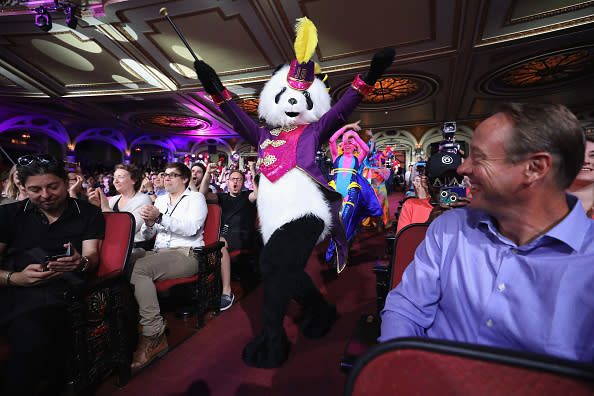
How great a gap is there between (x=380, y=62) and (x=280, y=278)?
150cm

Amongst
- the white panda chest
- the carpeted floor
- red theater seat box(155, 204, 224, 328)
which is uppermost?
the white panda chest

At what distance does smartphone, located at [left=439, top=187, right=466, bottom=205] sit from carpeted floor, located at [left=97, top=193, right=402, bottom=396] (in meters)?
1.21

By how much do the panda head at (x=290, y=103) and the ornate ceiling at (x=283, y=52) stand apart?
4533 millimetres

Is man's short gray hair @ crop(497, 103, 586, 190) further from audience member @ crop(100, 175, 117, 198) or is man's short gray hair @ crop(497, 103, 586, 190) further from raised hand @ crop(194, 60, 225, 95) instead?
audience member @ crop(100, 175, 117, 198)

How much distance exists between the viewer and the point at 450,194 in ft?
4.17

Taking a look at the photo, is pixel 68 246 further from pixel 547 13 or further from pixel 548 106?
pixel 547 13

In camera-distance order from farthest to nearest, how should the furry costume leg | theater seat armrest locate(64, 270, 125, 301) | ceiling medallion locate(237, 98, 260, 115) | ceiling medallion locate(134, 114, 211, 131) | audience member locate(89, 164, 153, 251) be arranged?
1. ceiling medallion locate(134, 114, 211, 131)
2. ceiling medallion locate(237, 98, 260, 115)
3. audience member locate(89, 164, 153, 251)
4. the furry costume leg
5. theater seat armrest locate(64, 270, 125, 301)

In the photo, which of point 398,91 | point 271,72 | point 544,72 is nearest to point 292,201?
point 271,72

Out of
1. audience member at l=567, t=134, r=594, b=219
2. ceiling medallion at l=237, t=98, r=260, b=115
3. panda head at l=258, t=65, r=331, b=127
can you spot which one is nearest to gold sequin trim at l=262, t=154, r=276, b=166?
panda head at l=258, t=65, r=331, b=127

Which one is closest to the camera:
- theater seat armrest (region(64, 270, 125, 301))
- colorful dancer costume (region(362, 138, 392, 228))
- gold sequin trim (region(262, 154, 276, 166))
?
theater seat armrest (region(64, 270, 125, 301))

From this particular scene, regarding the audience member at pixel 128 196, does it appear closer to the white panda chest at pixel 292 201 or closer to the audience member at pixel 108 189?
the white panda chest at pixel 292 201

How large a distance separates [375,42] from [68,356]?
7.81 metres

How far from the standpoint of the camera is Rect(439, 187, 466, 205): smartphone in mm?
1259

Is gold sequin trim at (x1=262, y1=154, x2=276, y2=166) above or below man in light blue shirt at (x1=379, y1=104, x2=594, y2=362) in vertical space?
above
